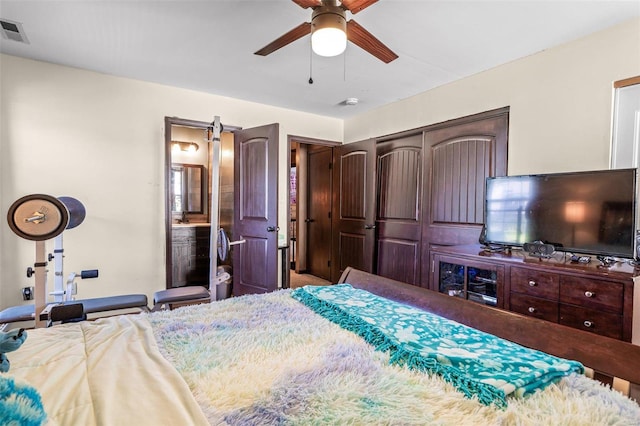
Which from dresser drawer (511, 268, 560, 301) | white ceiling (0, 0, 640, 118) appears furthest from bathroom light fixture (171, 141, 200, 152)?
dresser drawer (511, 268, 560, 301)

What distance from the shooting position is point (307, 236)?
218 inches

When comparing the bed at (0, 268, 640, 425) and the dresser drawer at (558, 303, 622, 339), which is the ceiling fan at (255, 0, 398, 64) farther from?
the dresser drawer at (558, 303, 622, 339)

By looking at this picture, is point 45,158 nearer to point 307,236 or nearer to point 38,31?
point 38,31

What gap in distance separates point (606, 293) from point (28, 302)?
4.56 metres

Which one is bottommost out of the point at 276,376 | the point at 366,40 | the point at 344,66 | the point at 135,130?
the point at 276,376

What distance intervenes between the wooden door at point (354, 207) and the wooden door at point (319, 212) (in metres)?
0.19

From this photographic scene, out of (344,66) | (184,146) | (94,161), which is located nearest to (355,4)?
(344,66)

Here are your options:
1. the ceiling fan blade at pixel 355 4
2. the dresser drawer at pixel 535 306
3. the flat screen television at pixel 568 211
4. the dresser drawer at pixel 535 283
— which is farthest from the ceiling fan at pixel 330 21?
the dresser drawer at pixel 535 306

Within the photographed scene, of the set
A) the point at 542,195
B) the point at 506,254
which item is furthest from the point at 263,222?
the point at 542,195

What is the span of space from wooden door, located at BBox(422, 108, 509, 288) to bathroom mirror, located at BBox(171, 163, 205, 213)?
3453 mm

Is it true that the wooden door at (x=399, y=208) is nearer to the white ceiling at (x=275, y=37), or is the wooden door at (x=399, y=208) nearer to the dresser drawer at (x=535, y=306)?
the white ceiling at (x=275, y=37)

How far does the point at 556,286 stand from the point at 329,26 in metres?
2.05

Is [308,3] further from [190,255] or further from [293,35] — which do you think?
[190,255]

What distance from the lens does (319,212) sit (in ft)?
17.0
